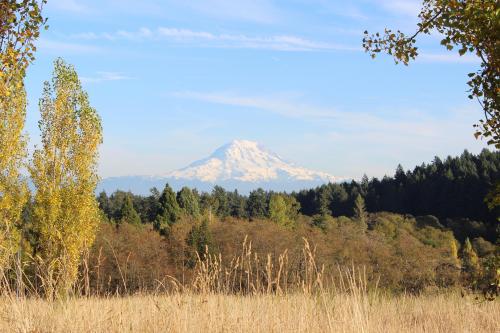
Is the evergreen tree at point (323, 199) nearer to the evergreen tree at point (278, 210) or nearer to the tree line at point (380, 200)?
the tree line at point (380, 200)

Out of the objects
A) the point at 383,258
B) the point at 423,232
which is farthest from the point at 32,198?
the point at 423,232

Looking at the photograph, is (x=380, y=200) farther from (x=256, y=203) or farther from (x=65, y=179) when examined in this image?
(x=65, y=179)

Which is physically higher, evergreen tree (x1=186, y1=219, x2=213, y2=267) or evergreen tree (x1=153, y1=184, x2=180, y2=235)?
evergreen tree (x1=153, y1=184, x2=180, y2=235)

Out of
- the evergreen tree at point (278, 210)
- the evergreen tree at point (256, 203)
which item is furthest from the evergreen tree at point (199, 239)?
the evergreen tree at point (256, 203)

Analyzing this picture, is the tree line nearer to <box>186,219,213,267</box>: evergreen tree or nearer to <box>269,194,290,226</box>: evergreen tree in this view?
<box>269,194,290,226</box>: evergreen tree

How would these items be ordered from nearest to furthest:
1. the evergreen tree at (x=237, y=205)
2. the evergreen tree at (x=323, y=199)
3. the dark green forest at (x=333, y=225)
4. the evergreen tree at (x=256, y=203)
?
the dark green forest at (x=333, y=225) → the evergreen tree at (x=256, y=203) → the evergreen tree at (x=237, y=205) → the evergreen tree at (x=323, y=199)

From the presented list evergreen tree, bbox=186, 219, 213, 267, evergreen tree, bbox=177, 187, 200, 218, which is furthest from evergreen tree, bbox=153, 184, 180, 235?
evergreen tree, bbox=186, 219, 213, 267

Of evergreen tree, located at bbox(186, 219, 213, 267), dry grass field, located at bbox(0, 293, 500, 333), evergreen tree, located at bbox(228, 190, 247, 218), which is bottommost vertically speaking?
evergreen tree, located at bbox(186, 219, 213, 267)

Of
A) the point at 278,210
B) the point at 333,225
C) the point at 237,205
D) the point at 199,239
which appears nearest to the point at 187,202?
the point at 278,210

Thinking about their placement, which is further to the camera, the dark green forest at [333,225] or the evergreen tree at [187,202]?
the evergreen tree at [187,202]

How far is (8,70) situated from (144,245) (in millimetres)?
41033

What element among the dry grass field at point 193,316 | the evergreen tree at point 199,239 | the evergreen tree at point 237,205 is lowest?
the evergreen tree at point 199,239

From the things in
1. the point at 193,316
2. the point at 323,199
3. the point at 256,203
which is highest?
the point at 323,199

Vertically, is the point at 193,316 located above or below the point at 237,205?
below
